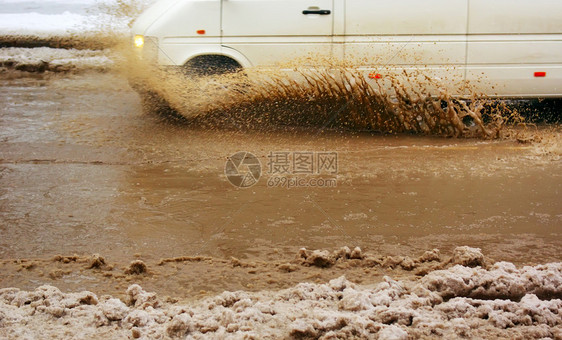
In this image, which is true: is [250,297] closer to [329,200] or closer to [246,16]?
[329,200]

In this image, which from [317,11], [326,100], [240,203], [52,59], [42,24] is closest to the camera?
[240,203]

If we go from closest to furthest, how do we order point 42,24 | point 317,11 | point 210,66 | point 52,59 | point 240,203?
point 240,203, point 317,11, point 210,66, point 52,59, point 42,24

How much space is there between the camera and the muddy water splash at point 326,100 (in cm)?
759

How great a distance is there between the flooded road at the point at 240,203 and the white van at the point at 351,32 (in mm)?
892

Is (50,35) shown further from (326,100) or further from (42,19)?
(326,100)

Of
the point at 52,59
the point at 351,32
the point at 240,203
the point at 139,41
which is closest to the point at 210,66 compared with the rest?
the point at 139,41

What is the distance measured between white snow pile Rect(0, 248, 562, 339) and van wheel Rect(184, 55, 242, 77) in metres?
4.75

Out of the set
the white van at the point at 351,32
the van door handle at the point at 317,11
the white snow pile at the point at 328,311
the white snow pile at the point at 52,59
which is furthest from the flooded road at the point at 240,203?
the white snow pile at the point at 52,59

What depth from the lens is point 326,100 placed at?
7773 millimetres

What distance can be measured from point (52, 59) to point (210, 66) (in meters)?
6.89

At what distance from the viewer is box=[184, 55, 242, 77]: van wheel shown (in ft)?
24.9

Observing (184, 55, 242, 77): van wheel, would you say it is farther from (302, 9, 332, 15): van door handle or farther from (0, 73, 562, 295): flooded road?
(302, 9, 332, 15): van door handle

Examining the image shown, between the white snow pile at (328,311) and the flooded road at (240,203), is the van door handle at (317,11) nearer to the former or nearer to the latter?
the flooded road at (240,203)

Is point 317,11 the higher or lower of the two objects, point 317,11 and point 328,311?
the higher
